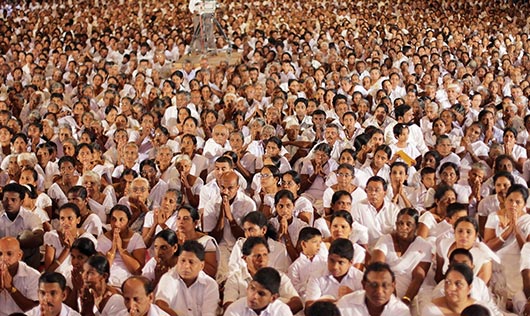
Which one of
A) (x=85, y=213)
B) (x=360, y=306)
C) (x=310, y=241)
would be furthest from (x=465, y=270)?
(x=85, y=213)

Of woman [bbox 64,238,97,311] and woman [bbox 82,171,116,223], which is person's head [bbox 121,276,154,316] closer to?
woman [bbox 64,238,97,311]

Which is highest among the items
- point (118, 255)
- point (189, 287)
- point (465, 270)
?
point (465, 270)

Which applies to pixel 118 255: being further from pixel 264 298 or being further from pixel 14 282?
pixel 264 298

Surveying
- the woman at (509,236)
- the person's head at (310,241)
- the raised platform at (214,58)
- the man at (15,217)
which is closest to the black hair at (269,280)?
the person's head at (310,241)

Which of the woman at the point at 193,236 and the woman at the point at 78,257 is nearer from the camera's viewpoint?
the woman at the point at 78,257

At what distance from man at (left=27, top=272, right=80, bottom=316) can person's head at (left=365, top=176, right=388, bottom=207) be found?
2.36 meters

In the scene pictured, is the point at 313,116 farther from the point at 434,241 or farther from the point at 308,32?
the point at 308,32

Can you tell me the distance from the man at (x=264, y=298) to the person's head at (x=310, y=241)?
0.66m

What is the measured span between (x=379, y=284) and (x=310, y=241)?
2.63ft

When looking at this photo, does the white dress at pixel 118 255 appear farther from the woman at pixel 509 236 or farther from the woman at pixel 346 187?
the woman at pixel 509 236

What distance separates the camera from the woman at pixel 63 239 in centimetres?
433

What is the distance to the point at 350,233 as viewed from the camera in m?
4.38

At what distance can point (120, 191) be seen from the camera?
223 inches

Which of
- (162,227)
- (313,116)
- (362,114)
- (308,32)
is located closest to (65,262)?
(162,227)
